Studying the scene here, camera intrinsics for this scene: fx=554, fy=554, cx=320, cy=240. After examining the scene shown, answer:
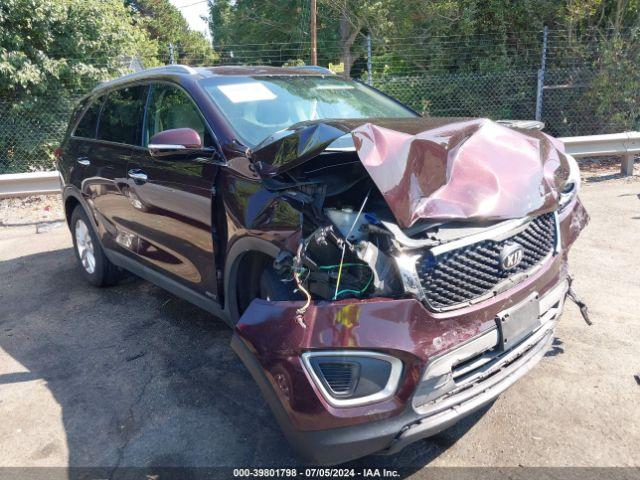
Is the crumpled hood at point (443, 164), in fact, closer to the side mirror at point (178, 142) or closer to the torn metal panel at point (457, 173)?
the torn metal panel at point (457, 173)

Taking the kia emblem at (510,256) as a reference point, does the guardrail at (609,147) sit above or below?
below

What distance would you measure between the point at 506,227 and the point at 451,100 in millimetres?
9213

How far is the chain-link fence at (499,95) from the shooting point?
10.1m

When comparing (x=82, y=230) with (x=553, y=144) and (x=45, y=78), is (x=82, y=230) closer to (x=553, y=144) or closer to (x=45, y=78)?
(x=553, y=144)

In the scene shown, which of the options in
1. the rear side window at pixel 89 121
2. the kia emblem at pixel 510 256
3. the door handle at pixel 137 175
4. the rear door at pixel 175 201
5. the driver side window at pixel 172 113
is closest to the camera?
the kia emblem at pixel 510 256

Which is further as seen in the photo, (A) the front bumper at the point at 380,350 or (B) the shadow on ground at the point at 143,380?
(B) the shadow on ground at the point at 143,380

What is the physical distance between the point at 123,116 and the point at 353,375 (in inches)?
135

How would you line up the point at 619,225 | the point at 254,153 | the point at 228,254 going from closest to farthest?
the point at 254,153 → the point at 228,254 → the point at 619,225

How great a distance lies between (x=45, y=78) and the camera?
10.0 meters

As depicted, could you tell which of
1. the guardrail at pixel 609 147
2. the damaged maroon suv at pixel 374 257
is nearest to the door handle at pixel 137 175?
the damaged maroon suv at pixel 374 257

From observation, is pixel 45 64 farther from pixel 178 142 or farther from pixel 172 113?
pixel 178 142

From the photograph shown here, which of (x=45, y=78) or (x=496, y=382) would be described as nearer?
(x=496, y=382)

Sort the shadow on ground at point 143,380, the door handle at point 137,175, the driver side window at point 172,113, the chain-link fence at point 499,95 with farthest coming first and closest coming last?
1. the chain-link fence at point 499,95
2. the door handle at point 137,175
3. the driver side window at point 172,113
4. the shadow on ground at point 143,380

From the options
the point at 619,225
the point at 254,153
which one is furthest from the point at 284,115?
the point at 619,225
